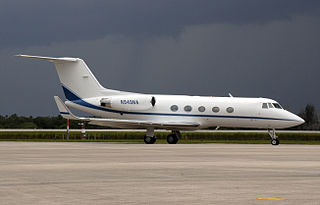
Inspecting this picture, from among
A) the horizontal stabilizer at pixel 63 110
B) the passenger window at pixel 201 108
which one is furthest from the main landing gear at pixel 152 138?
the horizontal stabilizer at pixel 63 110

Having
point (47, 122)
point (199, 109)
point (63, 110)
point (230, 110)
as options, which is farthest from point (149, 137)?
point (47, 122)

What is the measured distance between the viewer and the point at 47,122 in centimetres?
9194

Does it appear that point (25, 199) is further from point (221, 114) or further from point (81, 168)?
point (221, 114)

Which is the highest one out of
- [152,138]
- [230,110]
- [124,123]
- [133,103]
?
[133,103]

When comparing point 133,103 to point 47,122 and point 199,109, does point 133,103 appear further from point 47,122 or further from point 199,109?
point 47,122

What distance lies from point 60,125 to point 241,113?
50237mm

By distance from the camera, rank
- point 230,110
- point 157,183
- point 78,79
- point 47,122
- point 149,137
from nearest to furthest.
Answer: point 157,183 → point 230,110 → point 149,137 → point 78,79 → point 47,122

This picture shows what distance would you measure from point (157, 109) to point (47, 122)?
51.0 meters

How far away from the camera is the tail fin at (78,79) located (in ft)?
148

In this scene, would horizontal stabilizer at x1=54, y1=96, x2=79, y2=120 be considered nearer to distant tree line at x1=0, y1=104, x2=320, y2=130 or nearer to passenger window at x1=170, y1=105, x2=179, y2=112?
passenger window at x1=170, y1=105, x2=179, y2=112

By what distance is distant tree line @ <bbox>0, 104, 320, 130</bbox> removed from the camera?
86.0m

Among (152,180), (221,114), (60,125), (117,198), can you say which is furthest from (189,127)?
(60,125)

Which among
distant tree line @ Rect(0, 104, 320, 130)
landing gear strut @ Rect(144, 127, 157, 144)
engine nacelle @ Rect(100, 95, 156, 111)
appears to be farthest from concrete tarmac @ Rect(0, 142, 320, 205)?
distant tree line @ Rect(0, 104, 320, 130)

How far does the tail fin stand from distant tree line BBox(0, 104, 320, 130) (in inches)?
1574
